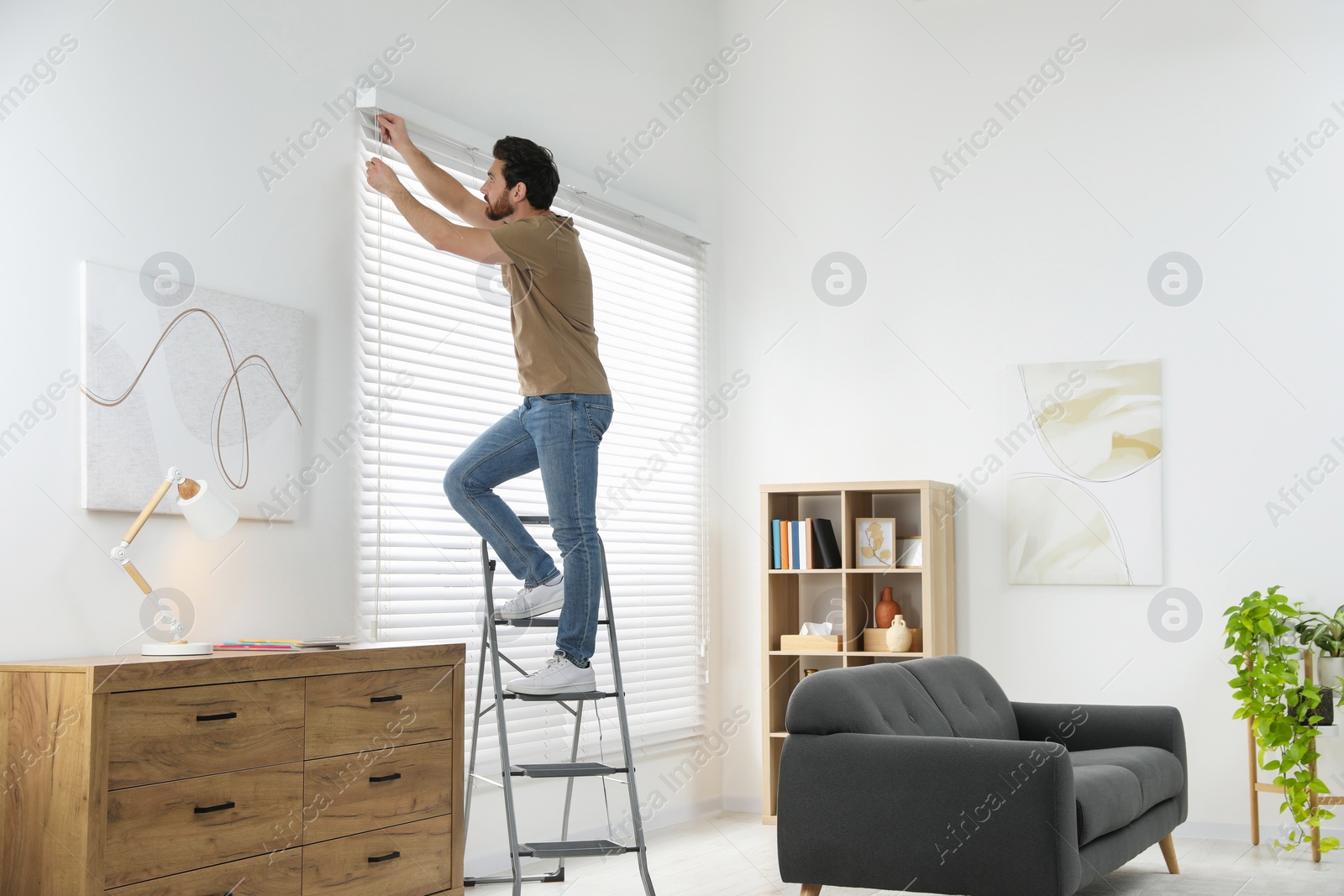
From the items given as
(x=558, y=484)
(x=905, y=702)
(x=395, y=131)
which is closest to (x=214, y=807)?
(x=558, y=484)

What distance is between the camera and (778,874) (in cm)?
491

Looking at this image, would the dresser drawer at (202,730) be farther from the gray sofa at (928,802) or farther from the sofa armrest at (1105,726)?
the sofa armrest at (1105,726)

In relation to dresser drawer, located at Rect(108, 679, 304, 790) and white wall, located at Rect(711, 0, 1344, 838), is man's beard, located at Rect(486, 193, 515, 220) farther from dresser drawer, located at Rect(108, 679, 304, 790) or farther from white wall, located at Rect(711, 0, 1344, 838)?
white wall, located at Rect(711, 0, 1344, 838)

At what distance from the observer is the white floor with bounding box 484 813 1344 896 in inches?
178

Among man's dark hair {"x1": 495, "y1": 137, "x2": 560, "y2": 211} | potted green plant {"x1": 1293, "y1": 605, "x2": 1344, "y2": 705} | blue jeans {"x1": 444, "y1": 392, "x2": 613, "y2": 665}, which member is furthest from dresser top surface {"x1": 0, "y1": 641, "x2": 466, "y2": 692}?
potted green plant {"x1": 1293, "y1": 605, "x2": 1344, "y2": 705}

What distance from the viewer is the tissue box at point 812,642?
6008 mm

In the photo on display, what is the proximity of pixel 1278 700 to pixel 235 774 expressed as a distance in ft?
14.1

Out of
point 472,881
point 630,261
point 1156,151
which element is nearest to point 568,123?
point 630,261

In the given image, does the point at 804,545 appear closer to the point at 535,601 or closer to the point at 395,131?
the point at 535,601

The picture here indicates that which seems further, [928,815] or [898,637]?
[898,637]

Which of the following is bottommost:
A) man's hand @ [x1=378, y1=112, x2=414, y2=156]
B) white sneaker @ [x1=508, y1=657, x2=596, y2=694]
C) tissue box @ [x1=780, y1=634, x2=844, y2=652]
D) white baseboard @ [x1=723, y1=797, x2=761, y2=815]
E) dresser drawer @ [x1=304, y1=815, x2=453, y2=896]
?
white baseboard @ [x1=723, y1=797, x2=761, y2=815]

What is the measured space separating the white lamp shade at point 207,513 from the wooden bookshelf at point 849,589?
10.3 ft

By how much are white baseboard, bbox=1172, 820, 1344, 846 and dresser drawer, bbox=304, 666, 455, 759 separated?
3507 mm

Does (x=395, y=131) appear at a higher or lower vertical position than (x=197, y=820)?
higher
